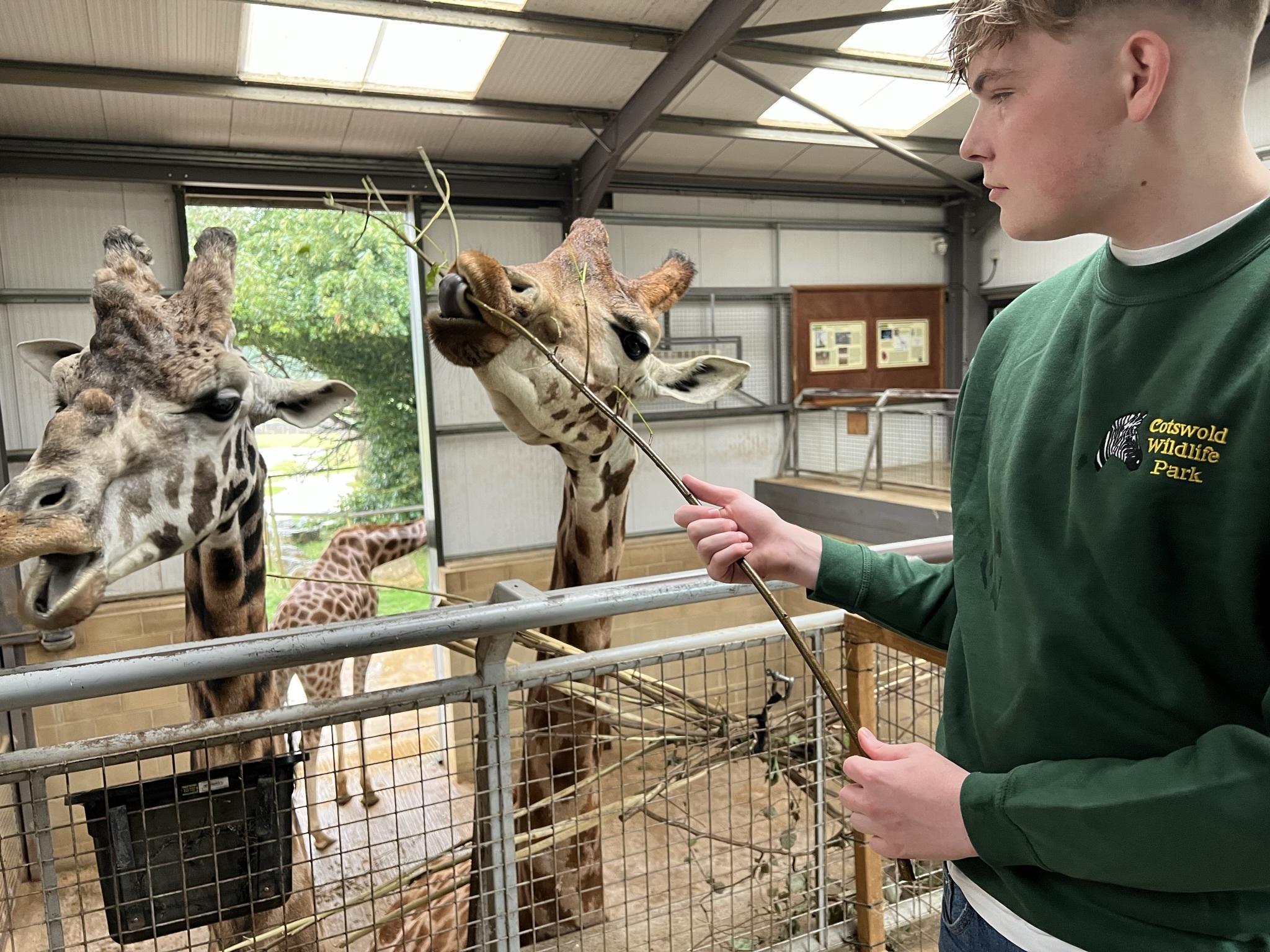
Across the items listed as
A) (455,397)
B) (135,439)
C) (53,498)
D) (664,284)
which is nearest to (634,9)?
(455,397)

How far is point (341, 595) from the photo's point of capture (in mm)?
4168

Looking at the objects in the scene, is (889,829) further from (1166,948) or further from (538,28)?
(538,28)

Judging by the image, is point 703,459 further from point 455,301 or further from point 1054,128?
point 1054,128

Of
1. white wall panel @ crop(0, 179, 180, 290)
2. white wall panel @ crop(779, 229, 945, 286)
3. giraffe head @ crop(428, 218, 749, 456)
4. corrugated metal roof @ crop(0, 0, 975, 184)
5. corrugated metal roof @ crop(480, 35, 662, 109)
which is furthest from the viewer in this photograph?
white wall panel @ crop(779, 229, 945, 286)

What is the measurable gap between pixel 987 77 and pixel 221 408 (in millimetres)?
1412

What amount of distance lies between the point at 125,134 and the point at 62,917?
5.39 metres

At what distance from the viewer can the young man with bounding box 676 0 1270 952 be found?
0.62 m

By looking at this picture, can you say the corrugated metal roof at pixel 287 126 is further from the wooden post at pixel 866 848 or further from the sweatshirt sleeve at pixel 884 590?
the sweatshirt sleeve at pixel 884 590

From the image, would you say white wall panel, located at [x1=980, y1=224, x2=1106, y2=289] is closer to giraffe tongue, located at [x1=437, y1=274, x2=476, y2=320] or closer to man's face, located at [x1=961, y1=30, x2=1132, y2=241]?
giraffe tongue, located at [x1=437, y1=274, x2=476, y2=320]

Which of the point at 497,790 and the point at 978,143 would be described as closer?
the point at 978,143

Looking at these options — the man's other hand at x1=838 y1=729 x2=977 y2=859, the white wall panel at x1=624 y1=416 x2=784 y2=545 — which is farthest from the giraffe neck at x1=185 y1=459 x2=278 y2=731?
the white wall panel at x1=624 y1=416 x2=784 y2=545

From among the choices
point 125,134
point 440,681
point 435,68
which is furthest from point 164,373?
point 125,134

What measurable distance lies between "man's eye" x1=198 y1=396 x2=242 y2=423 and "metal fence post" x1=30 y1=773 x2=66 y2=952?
71 centimetres

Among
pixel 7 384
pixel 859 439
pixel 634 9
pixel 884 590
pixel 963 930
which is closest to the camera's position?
pixel 963 930
